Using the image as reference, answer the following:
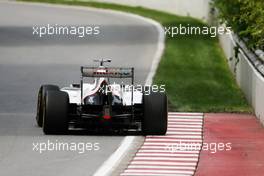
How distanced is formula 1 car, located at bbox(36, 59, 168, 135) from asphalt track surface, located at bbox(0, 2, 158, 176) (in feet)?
1.03

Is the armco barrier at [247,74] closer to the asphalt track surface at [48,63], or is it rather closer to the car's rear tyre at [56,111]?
the asphalt track surface at [48,63]

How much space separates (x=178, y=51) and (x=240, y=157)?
23.8 m

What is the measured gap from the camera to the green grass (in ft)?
99.8

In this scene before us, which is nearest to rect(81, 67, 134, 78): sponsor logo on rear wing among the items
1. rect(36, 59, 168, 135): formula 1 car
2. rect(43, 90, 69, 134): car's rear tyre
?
rect(36, 59, 168, 135): formula 1 car

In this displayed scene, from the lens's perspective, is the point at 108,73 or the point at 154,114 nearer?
the point at 108,73

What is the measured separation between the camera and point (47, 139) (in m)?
22.6

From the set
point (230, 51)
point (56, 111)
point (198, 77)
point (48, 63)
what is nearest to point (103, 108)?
point (56, 111)

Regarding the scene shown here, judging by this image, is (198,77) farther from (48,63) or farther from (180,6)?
(180,6)

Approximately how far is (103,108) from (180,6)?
3882 centimetres

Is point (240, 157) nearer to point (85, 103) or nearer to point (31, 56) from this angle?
point (85, 103)

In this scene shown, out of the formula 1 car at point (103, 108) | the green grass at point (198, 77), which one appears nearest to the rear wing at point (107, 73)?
the formula 1 car at point (103, 108)

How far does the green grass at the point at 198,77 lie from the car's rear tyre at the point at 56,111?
6.87 metres

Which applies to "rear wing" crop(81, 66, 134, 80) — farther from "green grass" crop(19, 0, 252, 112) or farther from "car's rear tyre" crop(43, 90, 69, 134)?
"green grass" crop(19, 0, 252, 112)

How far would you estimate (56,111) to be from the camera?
22.8 meters
